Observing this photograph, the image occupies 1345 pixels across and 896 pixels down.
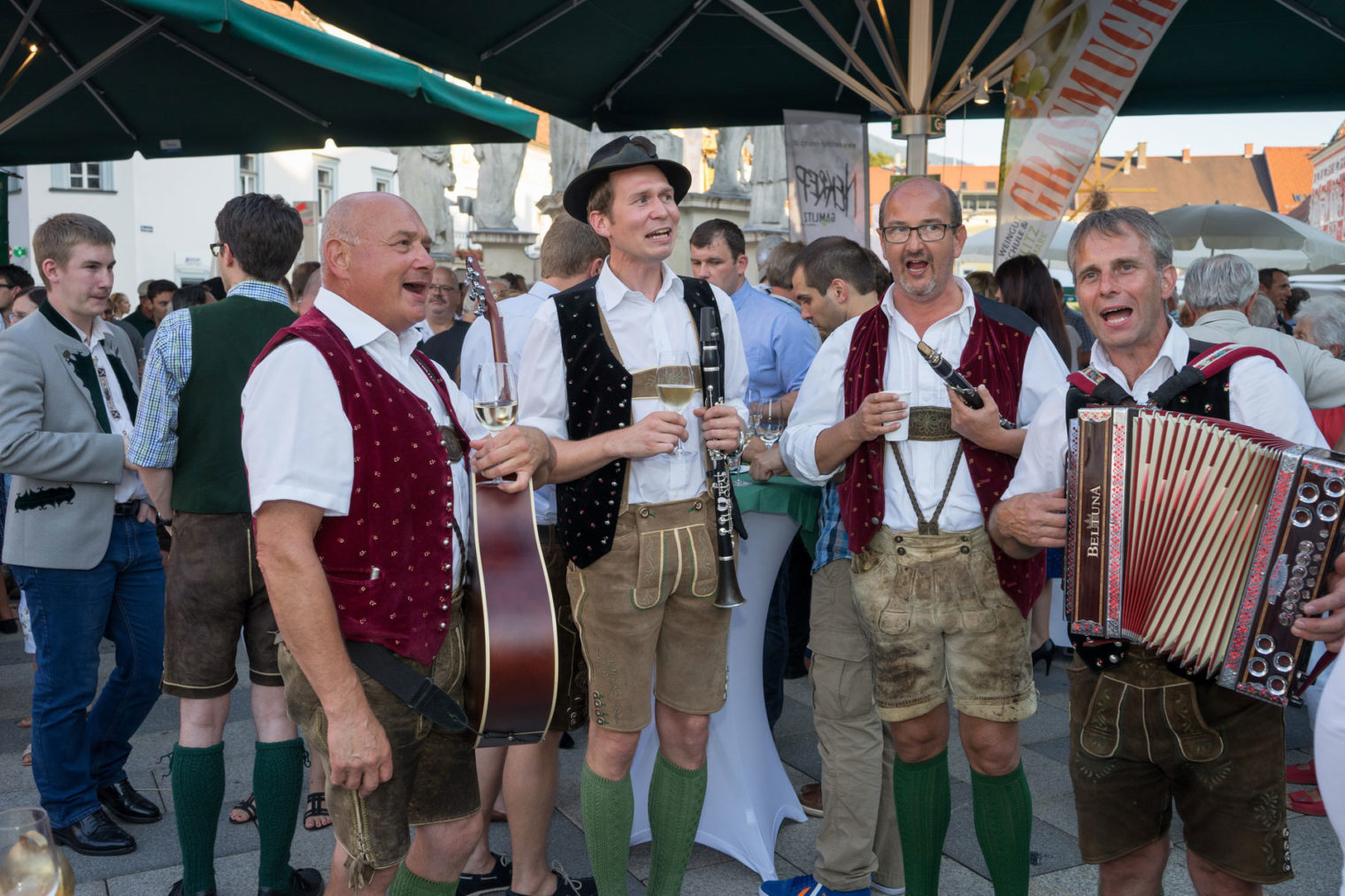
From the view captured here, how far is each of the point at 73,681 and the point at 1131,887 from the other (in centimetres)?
339

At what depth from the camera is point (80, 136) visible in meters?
6.95

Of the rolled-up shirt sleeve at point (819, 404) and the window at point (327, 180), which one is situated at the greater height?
the window at point (327, 180)

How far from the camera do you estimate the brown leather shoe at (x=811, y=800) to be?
4.12m

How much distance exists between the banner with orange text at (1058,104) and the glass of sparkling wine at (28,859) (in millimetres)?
4962

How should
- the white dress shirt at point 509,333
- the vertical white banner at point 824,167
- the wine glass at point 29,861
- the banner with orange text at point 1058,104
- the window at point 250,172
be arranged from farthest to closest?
the window at point 250,172 < the vertical white banner at point 824,167 < the banner with orange text at point 1058,104 < the white dress shirt at point 509,333 < the wine glass at point 29,861

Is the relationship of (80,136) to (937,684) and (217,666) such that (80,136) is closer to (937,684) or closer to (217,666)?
(217,666)

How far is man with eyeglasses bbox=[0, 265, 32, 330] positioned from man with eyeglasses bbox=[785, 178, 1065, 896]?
6494 millimetres

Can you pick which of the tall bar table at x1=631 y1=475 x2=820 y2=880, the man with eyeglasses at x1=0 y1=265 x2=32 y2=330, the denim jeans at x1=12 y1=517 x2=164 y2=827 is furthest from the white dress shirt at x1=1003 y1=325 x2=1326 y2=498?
the man with eyeglasses at x1=0 y1=265 x2=32 y2=330

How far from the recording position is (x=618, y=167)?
3070 mm

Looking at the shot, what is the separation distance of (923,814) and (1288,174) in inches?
2709

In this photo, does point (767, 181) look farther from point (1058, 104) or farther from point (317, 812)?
point (317, 812)

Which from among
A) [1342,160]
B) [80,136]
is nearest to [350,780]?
[80,136]

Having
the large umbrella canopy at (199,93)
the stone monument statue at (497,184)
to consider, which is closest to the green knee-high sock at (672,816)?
the large umbrella canopy at (199,93)

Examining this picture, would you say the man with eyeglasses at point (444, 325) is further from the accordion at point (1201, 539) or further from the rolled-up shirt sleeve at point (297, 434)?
the accordion at point (1201, 539)
